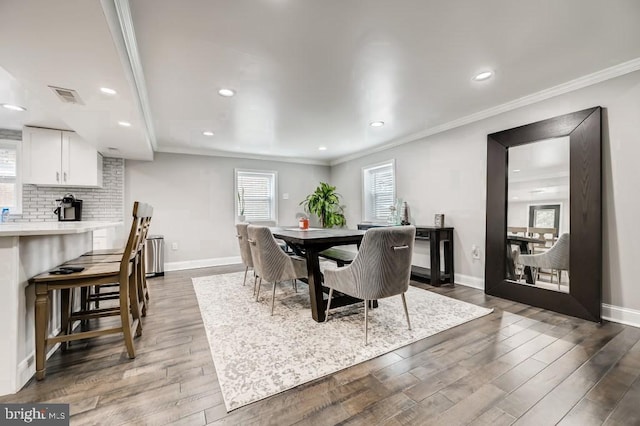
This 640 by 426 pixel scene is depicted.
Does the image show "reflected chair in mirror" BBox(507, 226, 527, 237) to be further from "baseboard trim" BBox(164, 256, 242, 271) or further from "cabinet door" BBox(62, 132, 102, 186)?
"cabinet door" BBox(62, 132, 102, 186)

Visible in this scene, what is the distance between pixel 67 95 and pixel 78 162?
2.25 meters

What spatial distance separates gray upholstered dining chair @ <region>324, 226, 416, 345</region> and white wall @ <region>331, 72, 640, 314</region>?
6.71ft

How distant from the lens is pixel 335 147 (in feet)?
17.7

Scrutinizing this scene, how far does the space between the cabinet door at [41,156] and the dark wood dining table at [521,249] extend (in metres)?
6.31

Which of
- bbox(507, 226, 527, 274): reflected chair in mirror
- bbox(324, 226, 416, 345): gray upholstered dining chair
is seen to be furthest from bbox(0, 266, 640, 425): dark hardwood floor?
bbox(507, 226, 527, 274): reflected chair in mirror

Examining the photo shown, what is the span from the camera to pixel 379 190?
552 centimetres

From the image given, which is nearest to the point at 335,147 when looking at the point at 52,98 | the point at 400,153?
the point at 400,153

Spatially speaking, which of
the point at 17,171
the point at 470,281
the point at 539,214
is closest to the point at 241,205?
the point at 17,171

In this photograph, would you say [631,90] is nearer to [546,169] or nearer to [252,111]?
[546,169]

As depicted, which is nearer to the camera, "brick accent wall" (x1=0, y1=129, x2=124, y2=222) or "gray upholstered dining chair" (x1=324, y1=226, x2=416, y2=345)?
"gray upholstered dining chair" (x1=324, y1=226, x2=416, y2=345)

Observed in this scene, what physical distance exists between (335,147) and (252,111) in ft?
7.46

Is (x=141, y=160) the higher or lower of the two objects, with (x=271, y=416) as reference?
higher

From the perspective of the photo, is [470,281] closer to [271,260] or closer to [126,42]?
[271,260]

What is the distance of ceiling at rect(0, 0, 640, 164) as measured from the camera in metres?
1.69
